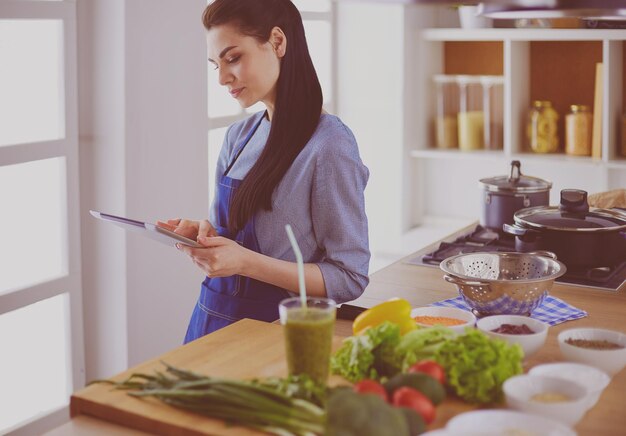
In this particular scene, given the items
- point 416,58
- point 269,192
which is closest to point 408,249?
point 416,58

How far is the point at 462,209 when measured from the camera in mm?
5098

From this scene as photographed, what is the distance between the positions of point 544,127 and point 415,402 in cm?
327

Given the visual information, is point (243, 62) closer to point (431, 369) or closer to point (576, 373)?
point (431, 369)

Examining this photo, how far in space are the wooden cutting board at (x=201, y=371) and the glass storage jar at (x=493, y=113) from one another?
293cm

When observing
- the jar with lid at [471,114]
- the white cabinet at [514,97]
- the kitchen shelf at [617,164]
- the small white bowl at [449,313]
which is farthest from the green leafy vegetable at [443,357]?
the jar with lid at [471,114]

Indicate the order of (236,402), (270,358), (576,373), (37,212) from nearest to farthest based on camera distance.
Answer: (236,402), (576,373), (270,358), (37,212)

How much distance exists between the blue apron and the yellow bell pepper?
54 centimetres

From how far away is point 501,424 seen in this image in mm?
1520

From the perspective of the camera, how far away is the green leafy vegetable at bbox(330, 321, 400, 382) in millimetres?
1797

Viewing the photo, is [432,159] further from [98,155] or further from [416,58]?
[98,155]

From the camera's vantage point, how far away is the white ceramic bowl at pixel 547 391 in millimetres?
1577

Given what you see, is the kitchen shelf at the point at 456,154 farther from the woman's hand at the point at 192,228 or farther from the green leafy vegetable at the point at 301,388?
the green leafy vegetable at the point at 301,388

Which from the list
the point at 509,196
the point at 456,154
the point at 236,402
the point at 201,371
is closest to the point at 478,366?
the point at 236,402

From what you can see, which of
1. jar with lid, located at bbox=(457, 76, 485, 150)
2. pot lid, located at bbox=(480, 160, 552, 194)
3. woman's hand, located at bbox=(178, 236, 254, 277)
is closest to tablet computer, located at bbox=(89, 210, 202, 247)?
woman's hand, located at bbox=(178, 236, 254, 277)
